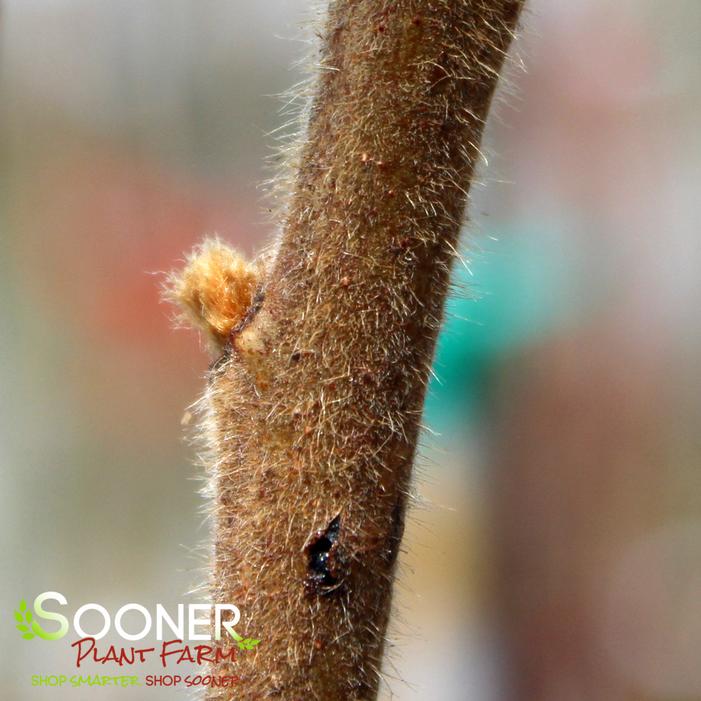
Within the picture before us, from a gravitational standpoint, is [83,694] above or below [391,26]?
below

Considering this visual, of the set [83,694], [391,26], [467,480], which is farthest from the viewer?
[467,480]

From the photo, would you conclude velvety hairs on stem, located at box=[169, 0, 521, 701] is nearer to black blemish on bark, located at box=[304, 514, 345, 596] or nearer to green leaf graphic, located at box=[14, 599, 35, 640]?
black blemish on bark, located at box=[304, 514, 345, 596]

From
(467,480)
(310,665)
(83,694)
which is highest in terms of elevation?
(310,665)

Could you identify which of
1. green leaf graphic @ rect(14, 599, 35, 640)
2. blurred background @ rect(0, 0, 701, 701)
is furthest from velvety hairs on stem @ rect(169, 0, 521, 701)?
blurred background @ rect(0, 0, 701, 701)

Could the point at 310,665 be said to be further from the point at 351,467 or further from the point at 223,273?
the point at 223,273

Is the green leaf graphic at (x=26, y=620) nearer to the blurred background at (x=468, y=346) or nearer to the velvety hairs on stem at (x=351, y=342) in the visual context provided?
the velvety hairs on stem at (x=351, y=342)

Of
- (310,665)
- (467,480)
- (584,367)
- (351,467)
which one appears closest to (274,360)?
(351,467)

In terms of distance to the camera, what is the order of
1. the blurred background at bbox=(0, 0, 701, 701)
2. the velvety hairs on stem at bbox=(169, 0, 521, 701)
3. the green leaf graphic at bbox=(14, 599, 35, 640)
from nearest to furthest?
the velvety hairs on stem at bbox=(169, 0, 521, 701) → the green leaf graphic at bbox=(14, 599, 35, 640) → the blurred background at bbox=(0, 0, 701, 701)

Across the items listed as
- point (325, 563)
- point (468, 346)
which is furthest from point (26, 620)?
point (468, 346)
